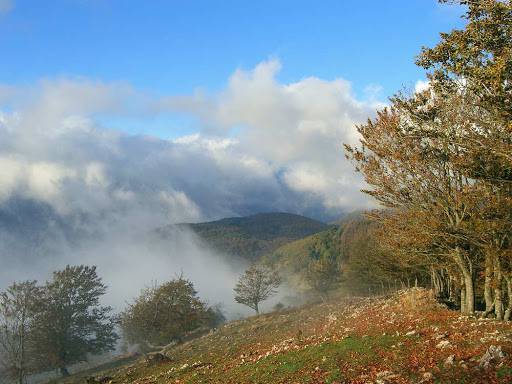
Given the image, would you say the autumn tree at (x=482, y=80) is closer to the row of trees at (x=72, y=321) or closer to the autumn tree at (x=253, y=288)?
the row of trees at (x=72, y=321)

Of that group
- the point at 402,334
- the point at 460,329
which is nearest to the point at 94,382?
the point at 402,334

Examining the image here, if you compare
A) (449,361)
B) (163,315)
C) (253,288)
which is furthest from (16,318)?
(449,361)

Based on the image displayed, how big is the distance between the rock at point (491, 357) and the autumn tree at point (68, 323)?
64716mm

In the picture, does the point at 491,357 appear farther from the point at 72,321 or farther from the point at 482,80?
the point at 72,321

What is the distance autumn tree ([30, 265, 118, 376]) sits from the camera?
65.9m

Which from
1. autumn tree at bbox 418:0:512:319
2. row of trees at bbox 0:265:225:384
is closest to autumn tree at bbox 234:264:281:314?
row of trees at bbox 0:265:225:384

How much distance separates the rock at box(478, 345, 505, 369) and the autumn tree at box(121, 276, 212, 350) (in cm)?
5366

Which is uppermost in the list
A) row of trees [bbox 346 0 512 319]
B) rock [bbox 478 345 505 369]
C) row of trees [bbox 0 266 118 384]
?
row of trees [bbox 346 0 512 319]

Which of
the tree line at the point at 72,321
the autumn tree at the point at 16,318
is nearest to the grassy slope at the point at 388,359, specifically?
the tree line at the point at 72,321

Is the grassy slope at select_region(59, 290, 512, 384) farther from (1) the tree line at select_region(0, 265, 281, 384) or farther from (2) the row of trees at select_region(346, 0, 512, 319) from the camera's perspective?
(1) the tree line at select_region(0, 265, 281, 384)

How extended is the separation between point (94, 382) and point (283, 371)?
1609 centimetres

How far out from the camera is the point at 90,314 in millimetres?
73500

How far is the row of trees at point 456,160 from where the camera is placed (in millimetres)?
15367

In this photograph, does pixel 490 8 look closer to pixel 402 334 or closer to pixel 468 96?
pixel 468 96
